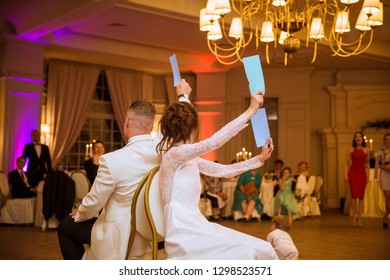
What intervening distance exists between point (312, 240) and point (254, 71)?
4737 millimetres

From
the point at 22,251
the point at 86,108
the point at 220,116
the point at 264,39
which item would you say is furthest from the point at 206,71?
the point at 22,251

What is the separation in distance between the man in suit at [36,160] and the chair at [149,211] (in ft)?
22.6

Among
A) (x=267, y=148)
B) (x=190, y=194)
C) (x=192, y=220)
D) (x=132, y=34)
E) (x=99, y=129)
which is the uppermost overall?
(x=132, y=34)

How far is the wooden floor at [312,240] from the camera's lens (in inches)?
219

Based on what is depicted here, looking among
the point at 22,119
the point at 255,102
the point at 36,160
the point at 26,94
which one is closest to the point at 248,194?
the point at 36,160

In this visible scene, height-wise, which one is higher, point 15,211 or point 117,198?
point 117,198

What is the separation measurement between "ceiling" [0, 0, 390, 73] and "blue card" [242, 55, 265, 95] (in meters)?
4.86

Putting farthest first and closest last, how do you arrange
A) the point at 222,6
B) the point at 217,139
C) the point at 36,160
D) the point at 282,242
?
the point at 36,160 < the point at 222,6 < the point at 282,242 < the point at 217,139

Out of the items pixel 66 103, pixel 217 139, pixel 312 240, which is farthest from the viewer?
pixel 66 103

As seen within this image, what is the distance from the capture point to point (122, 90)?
13.2 meters

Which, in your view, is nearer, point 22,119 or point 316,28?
point 316,28

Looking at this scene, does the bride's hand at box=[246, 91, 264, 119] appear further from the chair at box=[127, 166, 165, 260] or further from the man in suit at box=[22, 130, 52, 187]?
the man in suit at box=[22, 130, 52, 187]

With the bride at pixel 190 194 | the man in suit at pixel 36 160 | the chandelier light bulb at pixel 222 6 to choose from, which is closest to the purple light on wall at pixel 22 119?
the man in suit at pixel 36 160

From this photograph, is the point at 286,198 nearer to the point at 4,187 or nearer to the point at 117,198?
the point at 4,187
